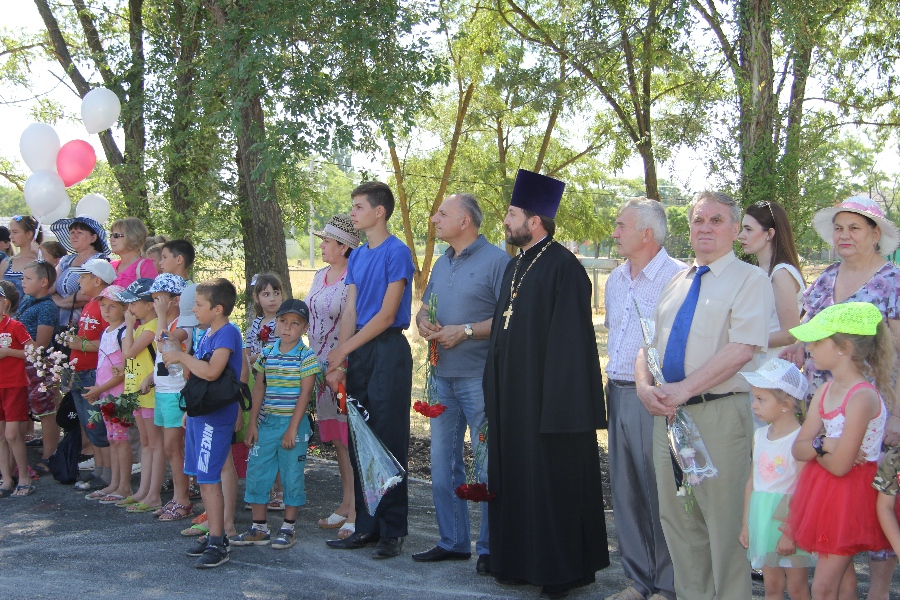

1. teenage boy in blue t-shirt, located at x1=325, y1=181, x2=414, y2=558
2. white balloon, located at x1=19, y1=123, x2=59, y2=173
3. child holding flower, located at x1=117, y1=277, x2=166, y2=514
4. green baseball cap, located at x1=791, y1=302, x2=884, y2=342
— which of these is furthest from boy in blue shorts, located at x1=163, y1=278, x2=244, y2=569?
white balloon, located at x1=19, y1=123, x2=59, y2=173

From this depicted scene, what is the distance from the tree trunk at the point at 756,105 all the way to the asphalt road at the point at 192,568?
358 centimetres

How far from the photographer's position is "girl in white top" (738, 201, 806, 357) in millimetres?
4961

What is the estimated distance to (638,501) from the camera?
4.56m

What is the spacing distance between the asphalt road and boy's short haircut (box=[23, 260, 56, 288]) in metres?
2.03

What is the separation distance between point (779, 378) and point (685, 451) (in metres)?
0.54

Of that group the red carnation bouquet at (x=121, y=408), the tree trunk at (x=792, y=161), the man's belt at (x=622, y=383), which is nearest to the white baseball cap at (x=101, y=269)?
the red carnation bouquet at (x=121, y=408)

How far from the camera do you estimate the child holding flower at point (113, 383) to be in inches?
254

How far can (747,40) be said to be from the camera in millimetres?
8266

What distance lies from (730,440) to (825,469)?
1.49ft

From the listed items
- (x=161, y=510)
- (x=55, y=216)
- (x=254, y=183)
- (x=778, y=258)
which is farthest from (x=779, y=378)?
(x=55, y=216)

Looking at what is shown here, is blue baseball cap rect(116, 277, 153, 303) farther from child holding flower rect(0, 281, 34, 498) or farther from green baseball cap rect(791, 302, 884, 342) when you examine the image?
green baseball cap rect(791, 302, 884, 342)

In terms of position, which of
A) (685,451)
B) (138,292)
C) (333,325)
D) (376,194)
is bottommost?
(685,451)

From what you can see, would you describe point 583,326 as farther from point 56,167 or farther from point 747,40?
point 56,167

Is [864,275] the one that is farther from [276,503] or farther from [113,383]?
[113,383]
